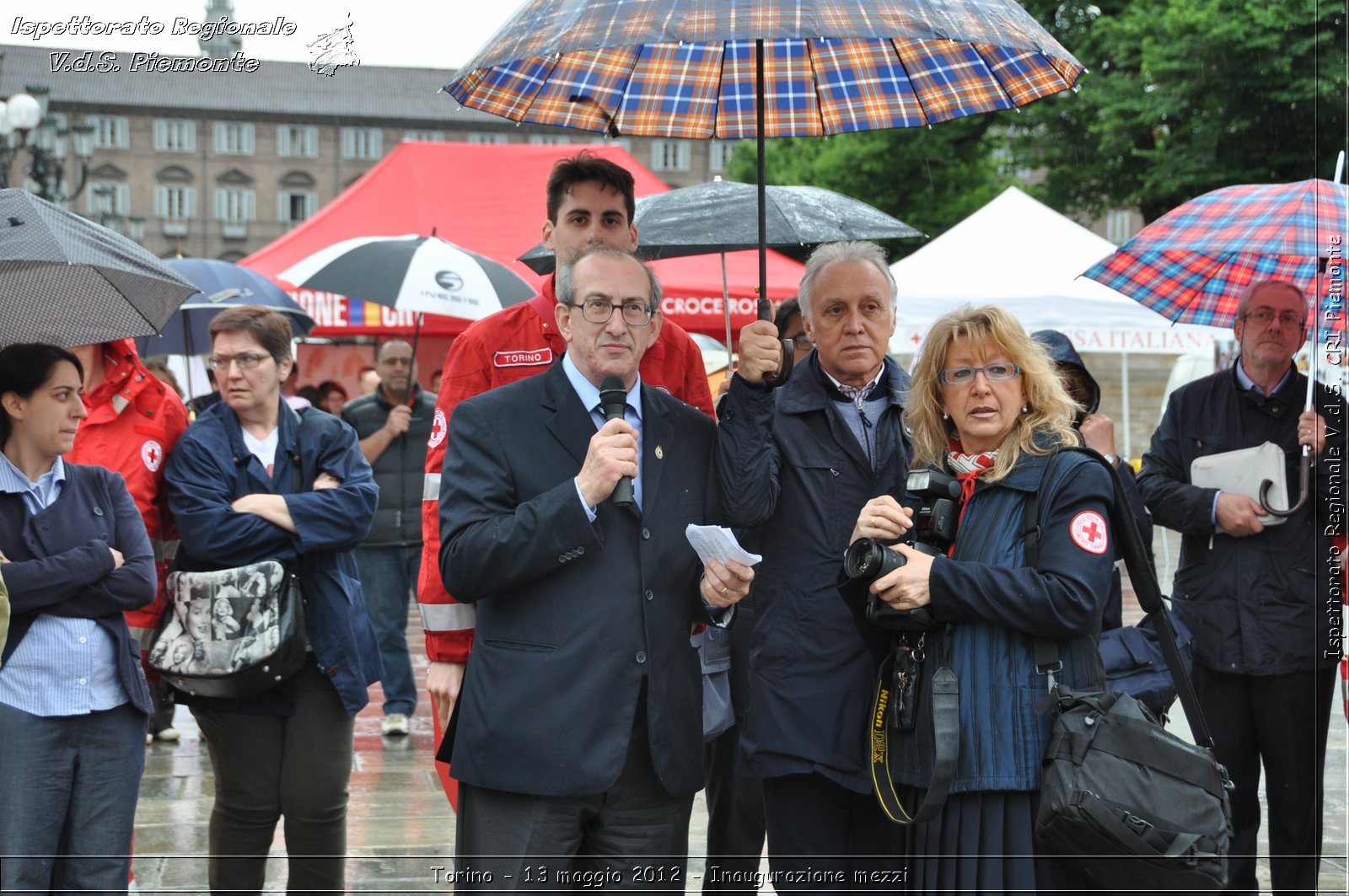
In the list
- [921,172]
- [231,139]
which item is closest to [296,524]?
[921,172]

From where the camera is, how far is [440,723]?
384 cm

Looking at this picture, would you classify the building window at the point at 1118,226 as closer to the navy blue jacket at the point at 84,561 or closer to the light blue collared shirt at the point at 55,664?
the navy blue jacket at the point at 84,561

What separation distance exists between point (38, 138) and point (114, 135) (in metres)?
74.1

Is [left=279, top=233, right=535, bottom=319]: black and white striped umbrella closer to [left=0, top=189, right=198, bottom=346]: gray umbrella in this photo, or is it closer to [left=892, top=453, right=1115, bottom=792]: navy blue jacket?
[left=0, top=189, right=198, bottom=346]: gray umbrella

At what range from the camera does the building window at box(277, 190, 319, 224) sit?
9069 centimetres

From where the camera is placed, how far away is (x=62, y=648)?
13.4 ft

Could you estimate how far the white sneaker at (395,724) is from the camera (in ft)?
27.6

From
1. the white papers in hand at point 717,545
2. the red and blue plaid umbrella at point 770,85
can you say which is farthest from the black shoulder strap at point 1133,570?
the red and blue plaid umbrella at point 770,85

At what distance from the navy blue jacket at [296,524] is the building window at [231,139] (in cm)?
9146

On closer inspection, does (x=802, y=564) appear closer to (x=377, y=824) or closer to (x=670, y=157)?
(x=377, y=824)

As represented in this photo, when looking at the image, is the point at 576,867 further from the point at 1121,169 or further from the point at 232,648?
the point at 1121,169

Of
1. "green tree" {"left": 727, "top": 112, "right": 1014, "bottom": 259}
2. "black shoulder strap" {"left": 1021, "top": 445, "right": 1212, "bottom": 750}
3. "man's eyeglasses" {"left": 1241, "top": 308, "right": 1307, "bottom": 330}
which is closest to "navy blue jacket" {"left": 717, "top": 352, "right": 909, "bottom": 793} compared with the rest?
"black shoulder strap" {"left": 1021, "top": 445, "right": 1212, "bottom": 750}

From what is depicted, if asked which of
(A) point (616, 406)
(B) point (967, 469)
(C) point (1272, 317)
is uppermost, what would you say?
(C) point (1272, 317)

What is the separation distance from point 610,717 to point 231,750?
1.91 meters
